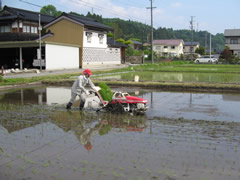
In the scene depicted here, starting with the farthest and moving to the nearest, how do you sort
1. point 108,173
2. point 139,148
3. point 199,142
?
point 199,142
point 139,148
point 108,173

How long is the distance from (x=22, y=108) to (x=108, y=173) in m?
6.53

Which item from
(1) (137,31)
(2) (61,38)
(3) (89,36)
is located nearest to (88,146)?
(2) (61,38)

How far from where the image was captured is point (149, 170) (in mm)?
4582

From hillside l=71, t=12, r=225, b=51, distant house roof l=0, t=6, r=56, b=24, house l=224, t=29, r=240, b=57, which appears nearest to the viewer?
distant house roof l=0, t=6, r=56, b=24

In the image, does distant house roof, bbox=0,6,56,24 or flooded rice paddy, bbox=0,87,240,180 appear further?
distant house roof, bbox=0,6,56,24

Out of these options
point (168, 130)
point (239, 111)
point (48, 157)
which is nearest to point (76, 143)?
point (48, 157)

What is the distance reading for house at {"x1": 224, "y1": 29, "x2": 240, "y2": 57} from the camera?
5428 cm

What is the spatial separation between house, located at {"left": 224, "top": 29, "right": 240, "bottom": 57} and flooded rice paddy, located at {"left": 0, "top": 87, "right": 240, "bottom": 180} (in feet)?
160

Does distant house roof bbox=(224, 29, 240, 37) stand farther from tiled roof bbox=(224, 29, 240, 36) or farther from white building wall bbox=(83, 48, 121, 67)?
white building wall bbox=(83, 48, 121, 67)

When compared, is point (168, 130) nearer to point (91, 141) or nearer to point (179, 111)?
point (91, 141)

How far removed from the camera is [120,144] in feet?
19.6

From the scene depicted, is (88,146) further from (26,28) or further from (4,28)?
(4,28)

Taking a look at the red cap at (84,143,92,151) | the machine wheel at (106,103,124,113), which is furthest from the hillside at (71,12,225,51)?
the red cap at (84,143,92,151)

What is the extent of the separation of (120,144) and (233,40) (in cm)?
5451
